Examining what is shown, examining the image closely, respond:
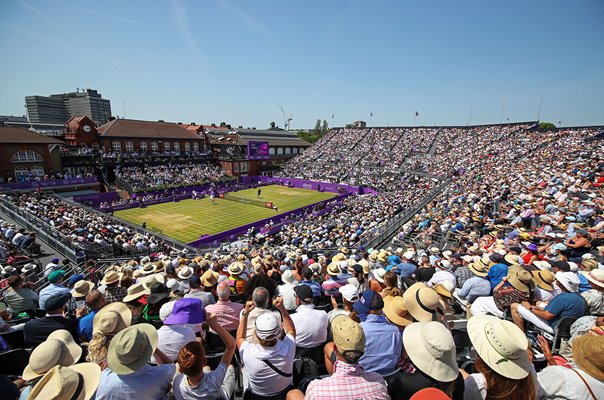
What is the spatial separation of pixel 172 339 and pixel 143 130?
54.8 m

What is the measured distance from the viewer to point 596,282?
15.2 ft

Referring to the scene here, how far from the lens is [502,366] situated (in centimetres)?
250

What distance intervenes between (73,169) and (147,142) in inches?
507

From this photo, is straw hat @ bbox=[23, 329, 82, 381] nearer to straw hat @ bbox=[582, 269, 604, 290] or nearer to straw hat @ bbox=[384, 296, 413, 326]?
straw hat @ bbox=[384, 296, 413, 326]

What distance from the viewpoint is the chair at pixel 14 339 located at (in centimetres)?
448

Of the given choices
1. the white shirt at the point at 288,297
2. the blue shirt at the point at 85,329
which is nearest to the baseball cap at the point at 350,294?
the white shirt at the point at 288,297

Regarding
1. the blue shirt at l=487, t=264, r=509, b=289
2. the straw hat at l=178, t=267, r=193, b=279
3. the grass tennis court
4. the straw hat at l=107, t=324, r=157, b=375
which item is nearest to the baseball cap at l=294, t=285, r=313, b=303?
the straw hat at l=107, t=324, r=157, b=375

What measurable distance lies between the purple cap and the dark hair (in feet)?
4.19

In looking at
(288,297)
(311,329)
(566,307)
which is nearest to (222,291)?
(288,297)

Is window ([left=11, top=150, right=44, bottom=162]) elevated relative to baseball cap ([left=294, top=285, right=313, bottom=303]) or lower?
elevated

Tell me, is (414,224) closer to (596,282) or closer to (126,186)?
(596,282)

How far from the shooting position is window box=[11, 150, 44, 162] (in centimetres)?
3285

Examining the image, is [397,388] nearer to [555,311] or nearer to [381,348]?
[381,348]

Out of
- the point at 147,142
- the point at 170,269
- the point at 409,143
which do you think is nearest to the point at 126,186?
the point at 147,142
